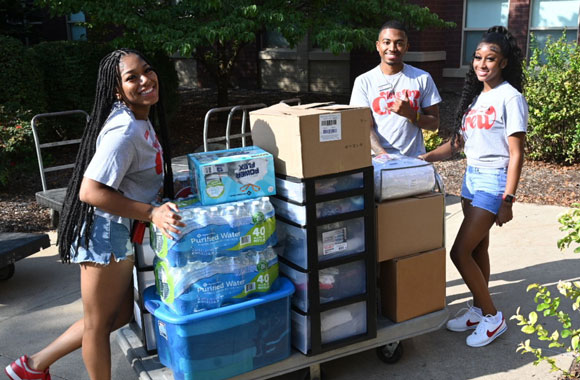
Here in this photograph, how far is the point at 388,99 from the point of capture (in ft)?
12.5

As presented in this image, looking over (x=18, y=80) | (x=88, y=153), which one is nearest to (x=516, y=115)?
(x=88, y=153)

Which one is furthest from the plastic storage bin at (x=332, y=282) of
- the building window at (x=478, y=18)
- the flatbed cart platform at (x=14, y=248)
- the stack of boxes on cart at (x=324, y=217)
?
the building window at (x=478, y=18)

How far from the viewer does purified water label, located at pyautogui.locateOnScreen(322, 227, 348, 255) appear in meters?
2.98

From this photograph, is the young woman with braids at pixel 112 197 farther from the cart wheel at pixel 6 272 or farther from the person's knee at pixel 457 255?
the cart wheel at pixel 6 272

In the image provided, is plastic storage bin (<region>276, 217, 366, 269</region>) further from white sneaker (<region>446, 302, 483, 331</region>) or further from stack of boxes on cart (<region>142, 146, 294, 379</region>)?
white sneaker (<region>446, 302, 483, 331</region>)

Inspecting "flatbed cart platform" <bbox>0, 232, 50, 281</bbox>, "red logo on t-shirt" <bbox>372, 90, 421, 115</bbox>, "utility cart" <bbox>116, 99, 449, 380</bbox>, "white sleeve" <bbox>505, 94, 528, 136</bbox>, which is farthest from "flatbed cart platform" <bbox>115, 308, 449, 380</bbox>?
"flatbed cart platform" <bbox>0, 232, 50, 281</bbox>

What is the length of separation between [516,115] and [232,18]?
210 inches

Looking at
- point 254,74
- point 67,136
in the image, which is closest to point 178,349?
point 67,136

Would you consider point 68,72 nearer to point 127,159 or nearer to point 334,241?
point 127,159

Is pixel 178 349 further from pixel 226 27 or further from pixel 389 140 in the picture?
pixel 226 27

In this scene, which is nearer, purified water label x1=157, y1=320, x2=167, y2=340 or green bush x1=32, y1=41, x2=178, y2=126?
purified water label x1=157, y1=320, x2=167, y2=340

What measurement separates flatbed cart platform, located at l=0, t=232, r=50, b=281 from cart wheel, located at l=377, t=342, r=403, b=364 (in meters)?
2.82

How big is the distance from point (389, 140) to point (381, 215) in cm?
76

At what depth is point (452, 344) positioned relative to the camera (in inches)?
145
